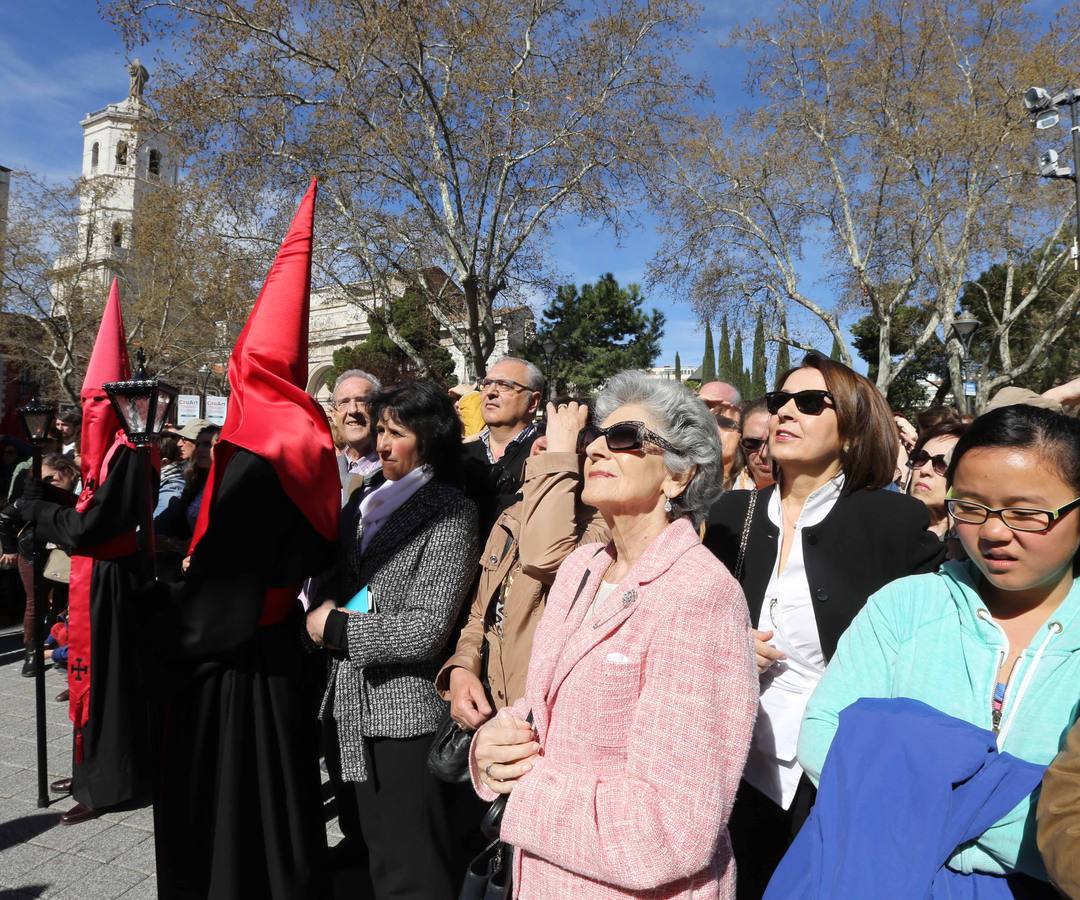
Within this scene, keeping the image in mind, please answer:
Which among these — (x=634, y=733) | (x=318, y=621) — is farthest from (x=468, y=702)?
(x=634, y=733)

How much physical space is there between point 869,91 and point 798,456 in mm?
18734

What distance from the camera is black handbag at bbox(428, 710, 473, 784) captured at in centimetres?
204

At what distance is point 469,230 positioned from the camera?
48.4 feet

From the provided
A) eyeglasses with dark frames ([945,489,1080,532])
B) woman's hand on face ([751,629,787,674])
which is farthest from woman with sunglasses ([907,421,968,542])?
eyeglasses with dark frames ([945,489,1080,532])

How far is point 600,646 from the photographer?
1682 mm

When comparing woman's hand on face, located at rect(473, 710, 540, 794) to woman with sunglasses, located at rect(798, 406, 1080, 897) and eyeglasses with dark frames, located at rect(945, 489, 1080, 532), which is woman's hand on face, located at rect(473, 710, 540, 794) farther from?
eyeglasses with dark frames, located at rect(945, 489, 1080, 532)

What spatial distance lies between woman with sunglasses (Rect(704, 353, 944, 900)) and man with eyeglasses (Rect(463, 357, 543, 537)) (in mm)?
1247

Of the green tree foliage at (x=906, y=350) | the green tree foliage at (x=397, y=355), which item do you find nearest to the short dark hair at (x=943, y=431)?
the green tree foliage at (x=397, y=355)

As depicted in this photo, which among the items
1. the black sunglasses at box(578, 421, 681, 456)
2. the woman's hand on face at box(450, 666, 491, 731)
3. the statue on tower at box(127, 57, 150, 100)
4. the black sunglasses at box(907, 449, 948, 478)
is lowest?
the woman's hand on face at box(450, 666, 491, 731)

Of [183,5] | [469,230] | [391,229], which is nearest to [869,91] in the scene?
[469,230]

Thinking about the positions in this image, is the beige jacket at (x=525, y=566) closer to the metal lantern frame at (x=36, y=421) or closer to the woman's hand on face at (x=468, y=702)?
the woman's hand on face at (x=468, y=702)

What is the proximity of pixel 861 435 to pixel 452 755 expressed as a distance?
154cm

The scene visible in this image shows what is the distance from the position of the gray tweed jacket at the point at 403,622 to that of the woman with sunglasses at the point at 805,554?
3.18ft

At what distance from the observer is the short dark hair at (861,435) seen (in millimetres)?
2379
